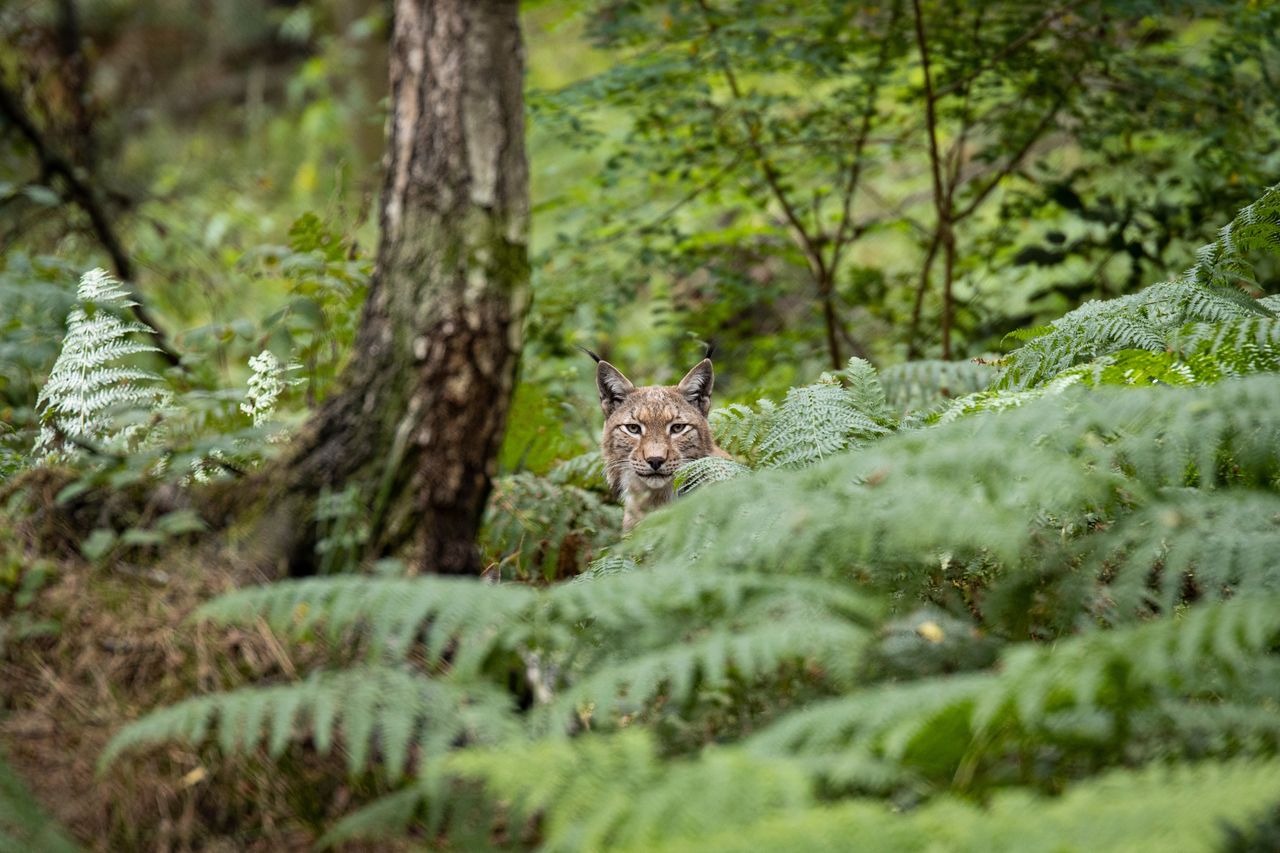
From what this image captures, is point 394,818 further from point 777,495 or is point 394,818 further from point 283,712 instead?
point 777,495

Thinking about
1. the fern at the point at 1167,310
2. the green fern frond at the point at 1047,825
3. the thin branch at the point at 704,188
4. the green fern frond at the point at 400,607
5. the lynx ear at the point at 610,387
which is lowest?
the green fern frond at the point at 1047,825

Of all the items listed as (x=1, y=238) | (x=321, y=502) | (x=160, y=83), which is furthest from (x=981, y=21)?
(x=160, y=83)

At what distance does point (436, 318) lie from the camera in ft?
8.56

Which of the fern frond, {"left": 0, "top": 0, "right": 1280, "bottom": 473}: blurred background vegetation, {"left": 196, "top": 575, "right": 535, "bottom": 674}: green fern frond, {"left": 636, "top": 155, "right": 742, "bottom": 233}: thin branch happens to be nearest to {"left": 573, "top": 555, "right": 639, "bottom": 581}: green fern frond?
the fern frond

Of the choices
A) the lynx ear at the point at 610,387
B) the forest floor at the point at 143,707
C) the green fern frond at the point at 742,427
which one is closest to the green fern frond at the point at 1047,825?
the forest floor at the point at 143,707

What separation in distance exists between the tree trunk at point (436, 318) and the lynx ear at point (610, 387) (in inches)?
101

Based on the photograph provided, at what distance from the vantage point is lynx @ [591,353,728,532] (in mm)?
4934

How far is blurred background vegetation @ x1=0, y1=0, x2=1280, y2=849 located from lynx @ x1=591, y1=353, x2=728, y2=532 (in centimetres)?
19

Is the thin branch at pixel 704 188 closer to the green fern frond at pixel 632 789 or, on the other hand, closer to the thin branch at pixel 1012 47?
the thin branch at pixel 1012 47

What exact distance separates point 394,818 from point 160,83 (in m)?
16.4

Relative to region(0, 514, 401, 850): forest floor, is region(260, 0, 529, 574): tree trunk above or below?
above

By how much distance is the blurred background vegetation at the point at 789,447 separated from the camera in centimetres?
184

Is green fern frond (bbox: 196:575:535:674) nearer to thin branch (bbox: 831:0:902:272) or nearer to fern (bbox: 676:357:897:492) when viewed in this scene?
fern (bbox: 676:357:897:492)

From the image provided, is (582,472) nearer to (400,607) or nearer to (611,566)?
(611,566)
